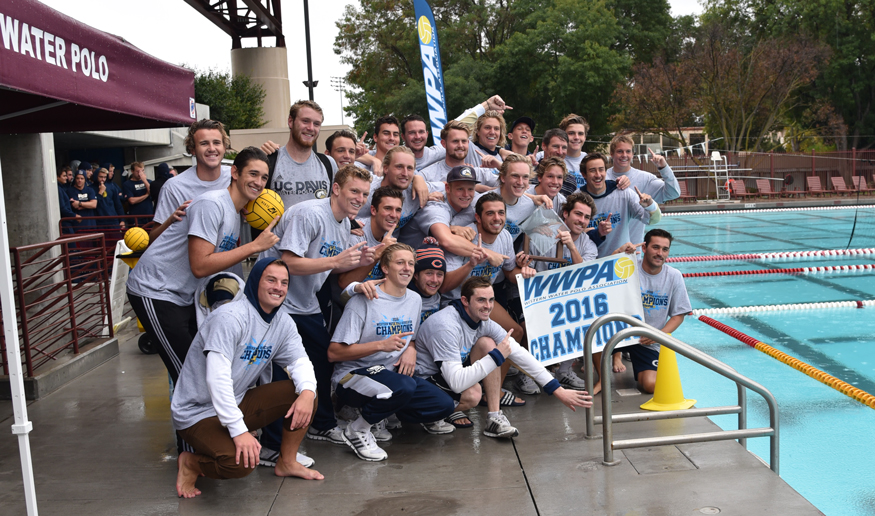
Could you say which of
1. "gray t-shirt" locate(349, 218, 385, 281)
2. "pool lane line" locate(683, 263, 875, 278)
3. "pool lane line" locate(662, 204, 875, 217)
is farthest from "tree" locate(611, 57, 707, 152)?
"gray t-shirt" locate(349, 218, 385, 281)

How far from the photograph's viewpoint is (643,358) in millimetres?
5812

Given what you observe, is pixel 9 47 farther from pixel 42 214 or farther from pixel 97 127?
pixel 42 214

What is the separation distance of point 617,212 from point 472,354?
226 cm

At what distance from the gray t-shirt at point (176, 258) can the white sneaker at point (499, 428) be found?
2.02 m

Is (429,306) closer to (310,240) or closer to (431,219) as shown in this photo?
(431,219)

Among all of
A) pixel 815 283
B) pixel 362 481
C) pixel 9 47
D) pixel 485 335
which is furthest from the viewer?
pixel 815 283

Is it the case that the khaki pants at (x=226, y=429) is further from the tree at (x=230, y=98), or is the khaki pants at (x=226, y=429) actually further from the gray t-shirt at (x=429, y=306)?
the tree at (x=230, y=98)

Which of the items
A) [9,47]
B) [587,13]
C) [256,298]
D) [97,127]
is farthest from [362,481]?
[587,13]

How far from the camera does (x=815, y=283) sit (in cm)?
1178

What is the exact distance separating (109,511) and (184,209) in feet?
5.50

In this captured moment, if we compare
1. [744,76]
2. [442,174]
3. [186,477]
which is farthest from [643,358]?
[744,76]

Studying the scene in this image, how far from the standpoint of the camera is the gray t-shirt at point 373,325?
454 cm

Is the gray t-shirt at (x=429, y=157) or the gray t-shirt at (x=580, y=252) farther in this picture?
the gray t-shirt at (x=429, y=157)

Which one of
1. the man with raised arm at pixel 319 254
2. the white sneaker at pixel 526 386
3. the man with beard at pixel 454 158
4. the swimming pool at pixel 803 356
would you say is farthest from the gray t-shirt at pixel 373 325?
the swimming pool at pixel 803 356
